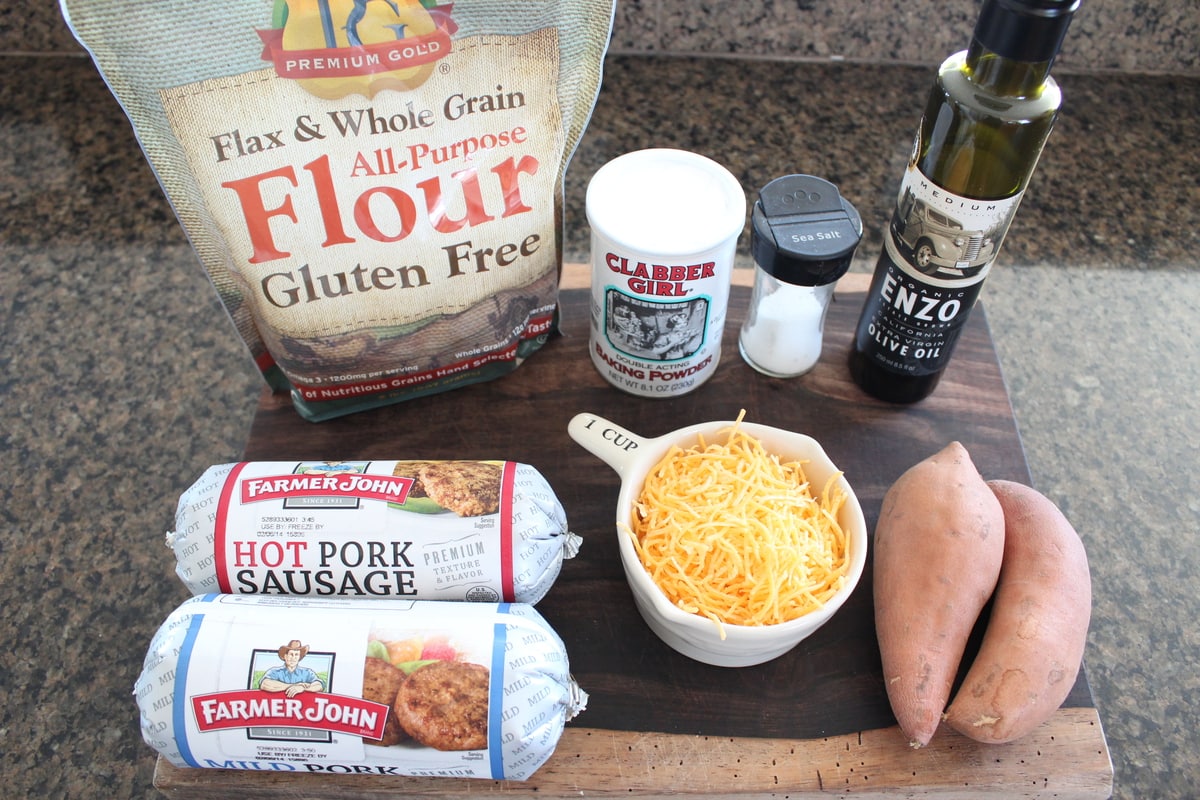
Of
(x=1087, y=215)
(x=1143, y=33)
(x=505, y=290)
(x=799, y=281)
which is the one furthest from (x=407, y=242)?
(x=1143, y=33)

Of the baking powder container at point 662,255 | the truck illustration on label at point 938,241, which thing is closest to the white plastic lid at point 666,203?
the baking powder container at point 662,255

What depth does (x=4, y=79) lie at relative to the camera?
1.28 metres

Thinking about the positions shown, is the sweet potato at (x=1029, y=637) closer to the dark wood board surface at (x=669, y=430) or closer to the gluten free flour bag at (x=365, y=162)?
the dark wood board surface at (x=669, y=430)

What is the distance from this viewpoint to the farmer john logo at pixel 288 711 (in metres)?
0.61

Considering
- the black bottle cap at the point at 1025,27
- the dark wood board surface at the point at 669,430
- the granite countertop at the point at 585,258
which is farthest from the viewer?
the granite countertop at the point at 585,258

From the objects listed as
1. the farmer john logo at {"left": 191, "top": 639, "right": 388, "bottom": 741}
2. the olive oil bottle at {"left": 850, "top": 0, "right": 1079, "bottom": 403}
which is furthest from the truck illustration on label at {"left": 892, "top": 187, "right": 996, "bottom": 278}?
the farmer john logo at {"left": 191, "top": 639, "right": 388, "bottom": 741}

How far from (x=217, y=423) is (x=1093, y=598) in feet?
2.91

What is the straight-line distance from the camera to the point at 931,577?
688 millimetres

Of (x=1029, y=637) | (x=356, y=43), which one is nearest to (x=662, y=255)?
(x=356, y=43)

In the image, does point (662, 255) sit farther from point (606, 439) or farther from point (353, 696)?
point (353, 696)

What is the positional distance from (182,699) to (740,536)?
1.29 ft

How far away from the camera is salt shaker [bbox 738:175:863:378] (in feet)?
2.50

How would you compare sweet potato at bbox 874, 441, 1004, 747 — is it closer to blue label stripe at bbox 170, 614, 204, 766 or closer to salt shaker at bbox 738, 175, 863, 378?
salt shaker at bbox 738, 175, 863, 378

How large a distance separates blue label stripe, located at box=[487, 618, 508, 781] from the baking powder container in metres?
0.31
